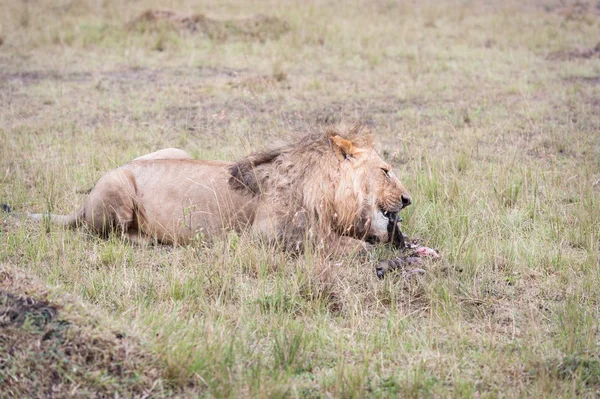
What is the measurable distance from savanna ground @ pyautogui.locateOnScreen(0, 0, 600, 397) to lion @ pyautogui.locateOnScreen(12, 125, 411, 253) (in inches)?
8.5

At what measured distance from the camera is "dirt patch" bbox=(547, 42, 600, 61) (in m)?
13.6

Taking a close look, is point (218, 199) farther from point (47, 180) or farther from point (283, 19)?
point (283, 19)

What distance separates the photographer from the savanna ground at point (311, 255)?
3711 millimetres

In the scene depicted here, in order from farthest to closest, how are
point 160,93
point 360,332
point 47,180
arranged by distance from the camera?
point 160,93 → point 47,180 → point 360,332

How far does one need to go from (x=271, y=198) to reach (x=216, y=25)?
34.3 feet

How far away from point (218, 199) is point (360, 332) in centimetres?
195

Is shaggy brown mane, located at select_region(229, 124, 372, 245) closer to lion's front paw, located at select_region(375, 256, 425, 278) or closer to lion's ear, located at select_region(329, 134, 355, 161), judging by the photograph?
lion's ear, located at select_region(329, 134, 355, 161)

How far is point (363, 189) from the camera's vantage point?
5559 millimetres

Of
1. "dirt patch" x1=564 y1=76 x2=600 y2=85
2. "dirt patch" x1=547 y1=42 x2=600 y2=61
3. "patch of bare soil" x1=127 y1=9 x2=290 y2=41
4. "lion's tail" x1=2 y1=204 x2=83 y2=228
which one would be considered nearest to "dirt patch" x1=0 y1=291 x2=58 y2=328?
"lion's tail" x1=2 y1=204 x2=83 y2=228

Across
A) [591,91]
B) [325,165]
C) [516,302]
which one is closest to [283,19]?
[591,91]

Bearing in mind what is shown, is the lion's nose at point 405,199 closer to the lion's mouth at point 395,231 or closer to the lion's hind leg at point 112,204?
the lion's mouth at point 395,231

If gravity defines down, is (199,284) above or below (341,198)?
below

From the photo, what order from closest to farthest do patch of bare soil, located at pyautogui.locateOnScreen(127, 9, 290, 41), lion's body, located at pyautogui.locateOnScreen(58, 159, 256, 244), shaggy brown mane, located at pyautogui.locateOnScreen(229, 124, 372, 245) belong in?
shaggy brown mane, located at pyautogui.locateOnScreen(229, 124, 372, 245)
lion's body, located at pyautogui.locateOnScreen(58, 159, 256, 244)
patch of bare soil, located at pyautogui.locateOnScreen(127, 9, 290, 41)

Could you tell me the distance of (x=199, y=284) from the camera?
482cm
